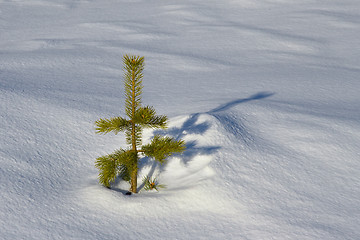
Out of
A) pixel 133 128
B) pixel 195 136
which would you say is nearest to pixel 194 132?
pixel 195 136

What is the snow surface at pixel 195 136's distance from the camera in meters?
2.76

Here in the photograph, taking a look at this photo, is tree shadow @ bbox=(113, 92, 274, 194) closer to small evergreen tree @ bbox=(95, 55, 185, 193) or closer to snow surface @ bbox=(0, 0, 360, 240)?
snow surface @ bbox=(0, 0, 360, 240)

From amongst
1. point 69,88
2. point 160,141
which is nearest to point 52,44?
point 69,88

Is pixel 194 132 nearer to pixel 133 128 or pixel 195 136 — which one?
pixel 195 136

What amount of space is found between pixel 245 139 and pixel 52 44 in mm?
4729

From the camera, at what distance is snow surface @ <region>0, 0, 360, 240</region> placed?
9.04ft

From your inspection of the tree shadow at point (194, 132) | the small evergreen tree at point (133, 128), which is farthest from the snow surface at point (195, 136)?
the small evergreen tree at point (133, 128)

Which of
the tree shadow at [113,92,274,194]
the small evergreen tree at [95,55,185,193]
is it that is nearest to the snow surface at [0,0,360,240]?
the tree shadow at [113,92,274,194]

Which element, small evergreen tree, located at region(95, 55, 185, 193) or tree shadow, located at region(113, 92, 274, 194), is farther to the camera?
tree shadow, located at region(113, 92, 274, 194)

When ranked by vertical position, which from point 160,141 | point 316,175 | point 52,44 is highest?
point 52,44

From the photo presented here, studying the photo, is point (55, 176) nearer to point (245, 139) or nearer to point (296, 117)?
point (245, 139)

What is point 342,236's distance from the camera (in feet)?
8.63

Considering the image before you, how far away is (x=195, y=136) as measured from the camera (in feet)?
11.7

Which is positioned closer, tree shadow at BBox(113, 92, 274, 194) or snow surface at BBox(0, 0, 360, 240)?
snow surface at BBox(0, 0, 360, 240)
